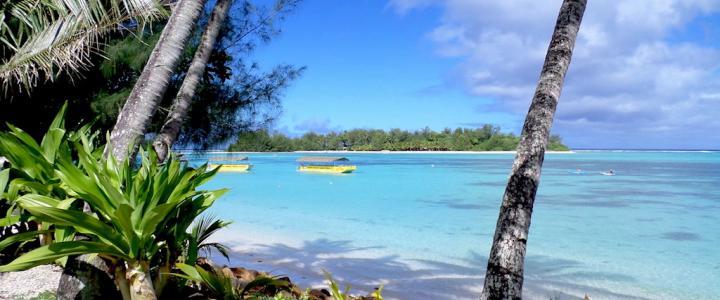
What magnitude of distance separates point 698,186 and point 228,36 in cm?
2667

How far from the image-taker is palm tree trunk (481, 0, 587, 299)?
86.3 inches

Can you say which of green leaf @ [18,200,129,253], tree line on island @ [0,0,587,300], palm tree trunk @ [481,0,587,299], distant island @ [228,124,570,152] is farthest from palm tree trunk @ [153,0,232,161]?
distant island @ [228,124,570,152]

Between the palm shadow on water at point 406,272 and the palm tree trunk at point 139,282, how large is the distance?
3.69 metres

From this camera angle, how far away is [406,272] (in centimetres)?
742

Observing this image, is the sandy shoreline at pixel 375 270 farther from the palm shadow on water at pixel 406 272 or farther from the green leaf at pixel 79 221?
the green leaf at pixel 79 221

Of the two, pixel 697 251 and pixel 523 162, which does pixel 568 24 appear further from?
pixel 697 251

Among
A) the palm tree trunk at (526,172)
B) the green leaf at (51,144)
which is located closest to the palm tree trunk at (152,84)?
the green leaf at (51,144)

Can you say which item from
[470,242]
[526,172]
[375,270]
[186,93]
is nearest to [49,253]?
[186,93]

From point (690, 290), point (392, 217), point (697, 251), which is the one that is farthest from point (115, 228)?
point (392, 217)

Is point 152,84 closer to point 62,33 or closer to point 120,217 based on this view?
point 120,217

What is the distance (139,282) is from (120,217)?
0.39m

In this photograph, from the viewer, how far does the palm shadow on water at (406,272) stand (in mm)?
6352

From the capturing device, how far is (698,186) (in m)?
25.0

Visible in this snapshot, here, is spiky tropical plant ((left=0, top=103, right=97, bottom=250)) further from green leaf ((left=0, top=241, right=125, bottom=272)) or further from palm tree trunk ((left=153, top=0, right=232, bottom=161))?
green leaf ((left=0, top=241, right=125, bottom=272))
